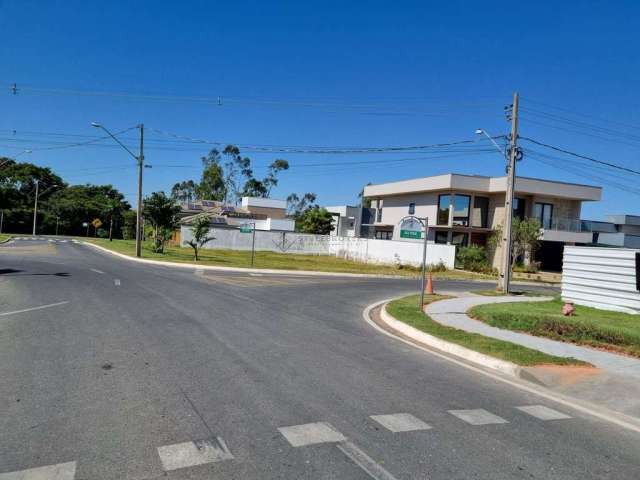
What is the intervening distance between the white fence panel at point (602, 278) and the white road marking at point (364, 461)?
42.6 feet

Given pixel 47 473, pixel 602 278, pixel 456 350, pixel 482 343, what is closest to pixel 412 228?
pixel 482 343

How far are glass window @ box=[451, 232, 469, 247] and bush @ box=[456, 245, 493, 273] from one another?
→ 3.46 meters

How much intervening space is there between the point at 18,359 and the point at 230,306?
21.2ft

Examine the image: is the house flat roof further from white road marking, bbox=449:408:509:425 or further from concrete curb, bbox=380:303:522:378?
white road marking, bbox=449:408:509:425

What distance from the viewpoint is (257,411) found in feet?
17.6

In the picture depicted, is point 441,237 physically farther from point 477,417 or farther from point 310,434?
point 310,434

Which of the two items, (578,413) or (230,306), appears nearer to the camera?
(578,413)

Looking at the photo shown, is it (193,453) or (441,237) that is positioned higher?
(441,237)

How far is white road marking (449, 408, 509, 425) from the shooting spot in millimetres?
5547

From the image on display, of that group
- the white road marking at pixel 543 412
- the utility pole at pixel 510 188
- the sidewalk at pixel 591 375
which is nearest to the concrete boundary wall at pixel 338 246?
the utility pole at pixel 510 188

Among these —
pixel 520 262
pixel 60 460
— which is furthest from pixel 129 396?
pixel 520 262

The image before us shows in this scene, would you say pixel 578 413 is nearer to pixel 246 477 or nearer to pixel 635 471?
pixel 635 471

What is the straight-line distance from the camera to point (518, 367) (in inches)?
317

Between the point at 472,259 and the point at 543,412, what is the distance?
3327cm
